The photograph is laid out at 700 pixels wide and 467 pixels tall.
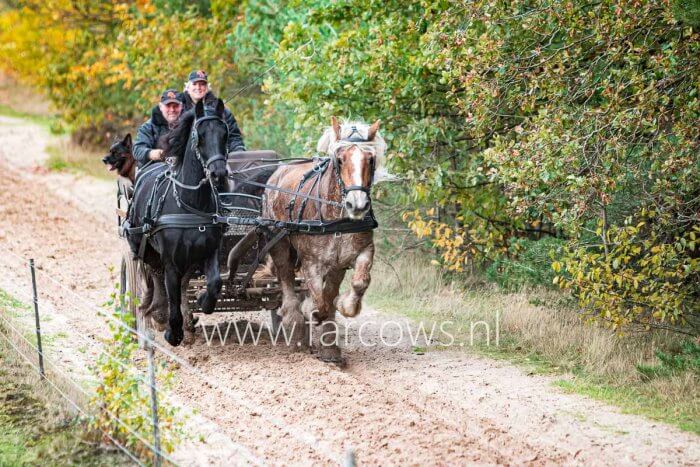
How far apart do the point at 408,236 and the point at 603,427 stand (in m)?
7.78

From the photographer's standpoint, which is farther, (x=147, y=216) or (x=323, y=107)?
(x=323, y=107)

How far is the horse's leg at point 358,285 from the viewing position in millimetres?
8891

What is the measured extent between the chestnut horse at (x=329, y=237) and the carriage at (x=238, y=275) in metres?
0.24

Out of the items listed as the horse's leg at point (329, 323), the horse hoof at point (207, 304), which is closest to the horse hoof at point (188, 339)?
the horse hoof at point (207, 304)

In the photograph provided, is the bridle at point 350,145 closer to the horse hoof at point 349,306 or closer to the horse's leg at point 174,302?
the horse hoof at point 349,306

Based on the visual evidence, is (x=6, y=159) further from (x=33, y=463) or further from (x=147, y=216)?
(x=33, y=463)

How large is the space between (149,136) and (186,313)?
6.60 ft

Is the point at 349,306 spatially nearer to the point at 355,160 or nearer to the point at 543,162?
the point at 355,160

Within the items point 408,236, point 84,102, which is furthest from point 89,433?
point 84,102

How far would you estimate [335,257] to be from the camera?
30.3 ft

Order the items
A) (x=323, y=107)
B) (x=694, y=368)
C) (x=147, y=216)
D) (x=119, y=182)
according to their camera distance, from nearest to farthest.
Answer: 1. (x=694, y=368)
2. (x=147, y=216)
3. (x=119, y=182)
4. (x=323, y=107)

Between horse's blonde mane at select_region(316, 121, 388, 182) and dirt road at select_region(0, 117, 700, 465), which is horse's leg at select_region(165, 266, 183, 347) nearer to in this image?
dirt road at select_region(0, 117, 700, 465)

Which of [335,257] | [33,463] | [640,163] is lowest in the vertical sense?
[33,463]

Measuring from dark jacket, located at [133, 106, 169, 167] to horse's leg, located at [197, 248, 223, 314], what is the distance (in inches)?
60.1
